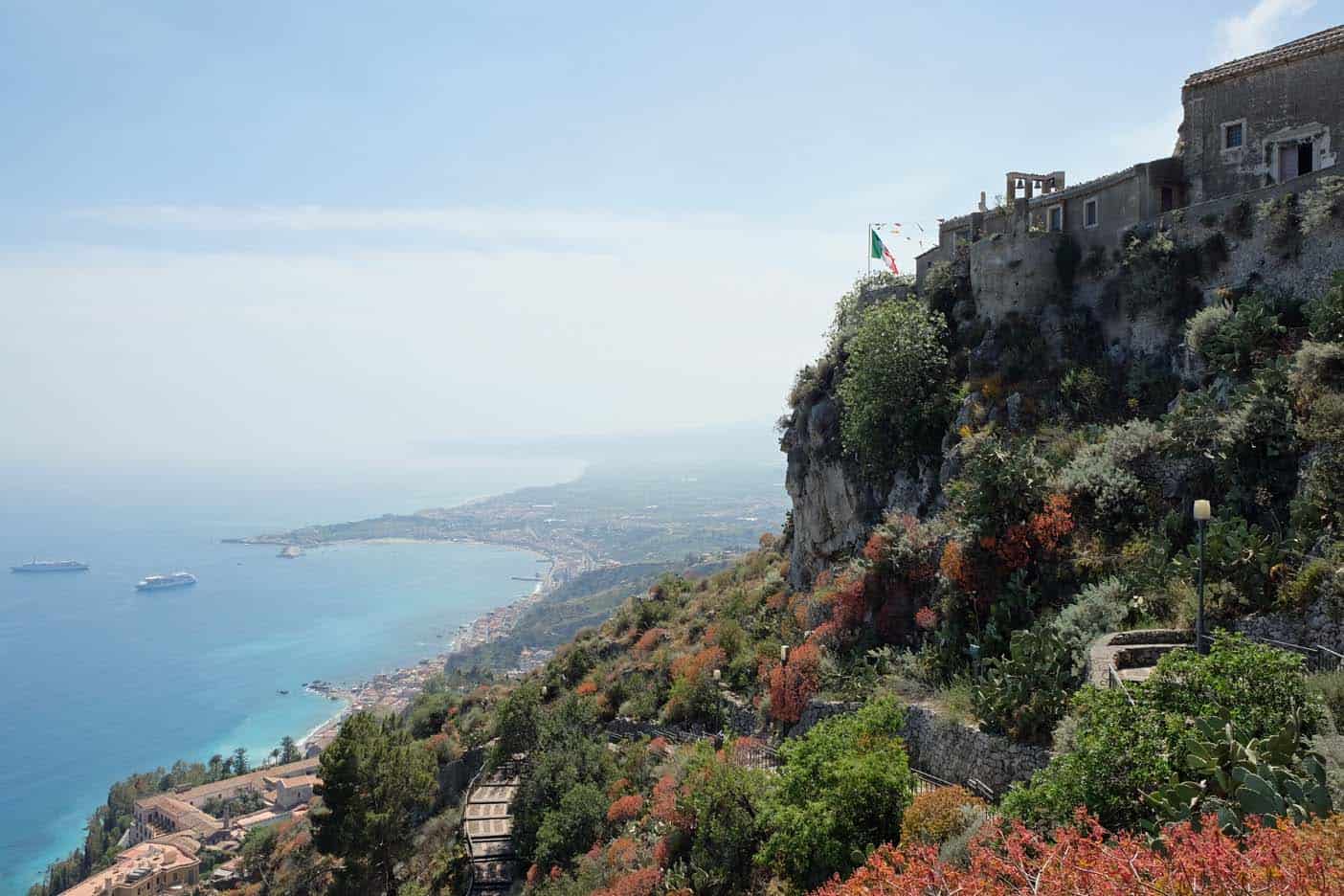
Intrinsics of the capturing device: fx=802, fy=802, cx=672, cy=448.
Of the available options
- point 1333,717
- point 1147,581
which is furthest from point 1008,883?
point 1147,581

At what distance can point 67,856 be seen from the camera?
193ft

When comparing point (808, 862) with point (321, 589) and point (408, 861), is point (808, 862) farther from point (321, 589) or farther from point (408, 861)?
point (321, 589)

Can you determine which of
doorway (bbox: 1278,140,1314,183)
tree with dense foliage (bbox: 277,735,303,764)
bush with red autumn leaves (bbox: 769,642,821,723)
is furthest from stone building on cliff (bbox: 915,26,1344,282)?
tree with dense foliage (bbox: 277,735,303,764)

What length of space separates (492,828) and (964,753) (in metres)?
14.1

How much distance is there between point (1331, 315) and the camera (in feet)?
40.1

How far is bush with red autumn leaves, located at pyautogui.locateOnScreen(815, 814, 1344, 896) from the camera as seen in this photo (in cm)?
459

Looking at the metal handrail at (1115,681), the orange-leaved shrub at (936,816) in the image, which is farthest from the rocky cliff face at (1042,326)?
the orange-leaved shrub at (936,816)

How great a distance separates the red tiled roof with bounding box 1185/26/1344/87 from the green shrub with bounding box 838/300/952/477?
7448 millimetres

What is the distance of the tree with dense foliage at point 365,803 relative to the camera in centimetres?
2017

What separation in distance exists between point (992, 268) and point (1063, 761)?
48.7ft

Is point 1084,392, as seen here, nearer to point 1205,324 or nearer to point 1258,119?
point 1205,324

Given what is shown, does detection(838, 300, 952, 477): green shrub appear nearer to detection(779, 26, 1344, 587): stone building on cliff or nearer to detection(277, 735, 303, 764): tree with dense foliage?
detection(779, 26, 1344, 587): stone building on cliff

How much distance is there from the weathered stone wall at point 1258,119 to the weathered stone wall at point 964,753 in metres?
13.3

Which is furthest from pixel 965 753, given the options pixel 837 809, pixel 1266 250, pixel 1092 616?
pixel 1266 250
